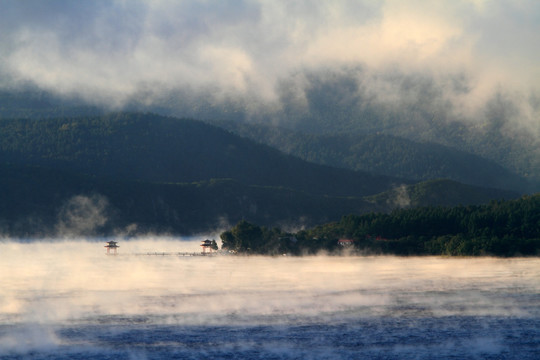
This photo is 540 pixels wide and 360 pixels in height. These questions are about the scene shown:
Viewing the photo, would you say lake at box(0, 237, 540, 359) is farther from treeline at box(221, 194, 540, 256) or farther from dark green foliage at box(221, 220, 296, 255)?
dark green foliage at box(221, 220, 296, 255)

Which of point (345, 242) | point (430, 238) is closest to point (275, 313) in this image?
point (430, 238)

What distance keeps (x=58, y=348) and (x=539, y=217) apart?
146 metres

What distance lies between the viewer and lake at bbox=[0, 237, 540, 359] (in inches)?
2687

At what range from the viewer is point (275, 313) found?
281 feet

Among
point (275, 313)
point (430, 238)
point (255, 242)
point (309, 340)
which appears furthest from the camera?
point (430, 238)

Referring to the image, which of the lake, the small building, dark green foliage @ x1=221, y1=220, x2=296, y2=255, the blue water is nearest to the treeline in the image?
dark green foliage @ x1=221, y1=220, x2=296, y2=255

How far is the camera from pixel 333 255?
190 metres

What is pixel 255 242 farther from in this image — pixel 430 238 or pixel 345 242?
pixel 430 238

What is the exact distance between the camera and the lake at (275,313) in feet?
224

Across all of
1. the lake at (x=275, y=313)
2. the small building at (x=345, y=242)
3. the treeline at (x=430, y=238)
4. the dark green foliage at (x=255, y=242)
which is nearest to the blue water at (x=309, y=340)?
the lake at (x=275, y=313)

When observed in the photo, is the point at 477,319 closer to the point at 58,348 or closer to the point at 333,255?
the point at 58,348

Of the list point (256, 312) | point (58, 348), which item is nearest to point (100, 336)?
point (58, 348)

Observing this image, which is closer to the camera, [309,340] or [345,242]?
[309,340]

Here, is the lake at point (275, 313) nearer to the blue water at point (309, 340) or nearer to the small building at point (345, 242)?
the blue water at point (309, 340)
